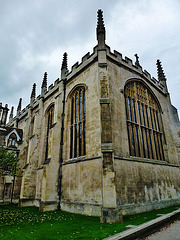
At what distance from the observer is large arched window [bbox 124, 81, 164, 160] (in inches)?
489

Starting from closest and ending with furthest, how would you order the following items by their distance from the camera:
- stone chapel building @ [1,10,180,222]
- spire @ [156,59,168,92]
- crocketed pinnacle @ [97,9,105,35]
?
stone chapel building @ [1,10,180,222] → crocketed pinnacle @ [97,9,105,35] → spire @ [156,59,168,92]

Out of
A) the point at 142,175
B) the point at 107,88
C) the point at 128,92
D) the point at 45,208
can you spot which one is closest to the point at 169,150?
the point at 142,175

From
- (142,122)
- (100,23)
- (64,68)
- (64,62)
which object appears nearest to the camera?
(100,23)

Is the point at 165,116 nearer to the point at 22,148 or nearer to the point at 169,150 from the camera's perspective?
the point at 169,150

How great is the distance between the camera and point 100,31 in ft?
42.1

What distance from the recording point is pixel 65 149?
43.7 ft

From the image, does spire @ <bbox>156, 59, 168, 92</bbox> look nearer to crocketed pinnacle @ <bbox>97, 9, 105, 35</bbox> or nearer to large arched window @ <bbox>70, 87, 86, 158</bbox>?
crocketed pinnacle @ <bbox>97, 9, 105, 35</bbox>

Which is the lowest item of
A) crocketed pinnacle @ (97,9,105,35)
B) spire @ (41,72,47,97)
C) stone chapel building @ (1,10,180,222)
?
stone chapel building @ (1,10,180,222)

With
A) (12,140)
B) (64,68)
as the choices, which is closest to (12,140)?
(12,140)

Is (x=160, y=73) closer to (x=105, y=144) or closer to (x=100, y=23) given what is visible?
(x=100, y=23)

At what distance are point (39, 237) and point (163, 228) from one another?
177 inches

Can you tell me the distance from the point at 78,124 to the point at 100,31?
24.4 feet

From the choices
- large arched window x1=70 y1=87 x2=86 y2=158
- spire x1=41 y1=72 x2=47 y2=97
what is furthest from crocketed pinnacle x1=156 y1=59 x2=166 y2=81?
spire x1=41 y1=72 x2=47 y2=97

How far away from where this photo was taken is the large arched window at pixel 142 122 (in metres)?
12.4
